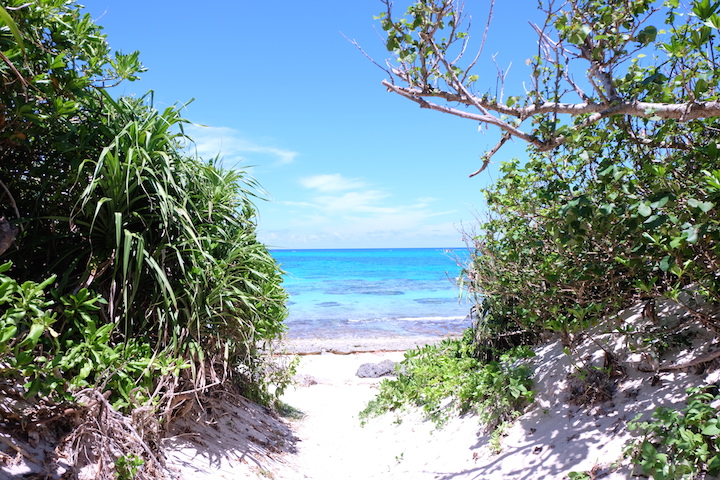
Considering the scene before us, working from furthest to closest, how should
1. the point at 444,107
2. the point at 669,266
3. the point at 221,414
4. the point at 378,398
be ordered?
the point at 378,398 < the point at 221,414 < the point at 444,107 < the point at 669,266

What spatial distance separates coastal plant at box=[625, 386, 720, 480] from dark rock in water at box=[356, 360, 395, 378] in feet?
27.2

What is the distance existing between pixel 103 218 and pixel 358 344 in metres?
13.8

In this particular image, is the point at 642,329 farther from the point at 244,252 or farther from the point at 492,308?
the point at 244,252

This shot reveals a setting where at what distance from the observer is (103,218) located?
138 inches

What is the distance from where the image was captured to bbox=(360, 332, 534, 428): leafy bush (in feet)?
15.6

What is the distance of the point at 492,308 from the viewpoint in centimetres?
661

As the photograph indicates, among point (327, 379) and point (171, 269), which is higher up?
point (171, 269)

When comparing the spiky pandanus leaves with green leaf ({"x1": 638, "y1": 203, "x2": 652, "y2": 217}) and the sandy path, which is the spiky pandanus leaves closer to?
the sandy path

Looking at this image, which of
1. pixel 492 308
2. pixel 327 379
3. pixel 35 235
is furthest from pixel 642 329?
pixel 327 379

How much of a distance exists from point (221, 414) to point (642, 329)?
4201mm

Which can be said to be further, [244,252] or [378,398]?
[378,398]

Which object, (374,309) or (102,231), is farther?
(374,309)

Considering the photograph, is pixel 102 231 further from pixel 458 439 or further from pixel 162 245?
pixel 458 439

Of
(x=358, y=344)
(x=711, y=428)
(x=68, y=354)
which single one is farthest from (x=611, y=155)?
(x=358, y=344)
